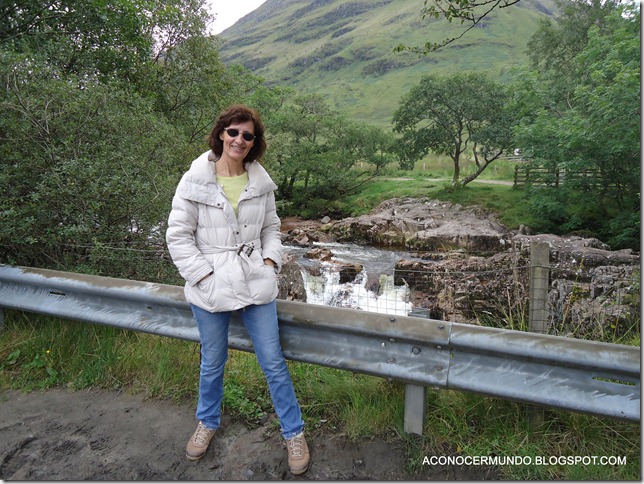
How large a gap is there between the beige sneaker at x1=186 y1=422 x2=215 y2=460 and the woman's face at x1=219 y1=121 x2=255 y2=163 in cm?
161

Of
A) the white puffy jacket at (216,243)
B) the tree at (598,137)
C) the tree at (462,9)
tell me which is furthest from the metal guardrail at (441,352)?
the tree at (598,137)

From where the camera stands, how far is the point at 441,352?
2.60 meters

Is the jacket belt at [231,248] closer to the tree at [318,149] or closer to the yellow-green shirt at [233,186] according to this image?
the yellow-green shirt at [233,186]

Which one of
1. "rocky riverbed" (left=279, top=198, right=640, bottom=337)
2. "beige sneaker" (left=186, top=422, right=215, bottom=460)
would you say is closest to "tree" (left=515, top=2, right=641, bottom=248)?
"rocky riverbed" (left=279, top=198, right=640, bottom=337)

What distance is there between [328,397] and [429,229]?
71.4ft

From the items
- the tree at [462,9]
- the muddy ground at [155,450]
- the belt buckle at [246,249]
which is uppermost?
the tree at [462,9]

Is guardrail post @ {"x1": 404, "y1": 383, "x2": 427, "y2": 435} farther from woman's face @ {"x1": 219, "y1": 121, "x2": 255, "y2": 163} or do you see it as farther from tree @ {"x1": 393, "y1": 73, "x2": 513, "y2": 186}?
tree @ {"x1": 393, "y1": 73, "x2": 513, "y2": 186}

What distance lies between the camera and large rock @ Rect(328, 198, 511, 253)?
857 inches

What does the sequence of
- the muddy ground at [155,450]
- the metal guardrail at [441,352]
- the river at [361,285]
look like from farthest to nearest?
the river at [361,285] → the muddy ground at [155,450] → the metal guardrail at [441,352]

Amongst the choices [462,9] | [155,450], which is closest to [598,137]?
[462,9]

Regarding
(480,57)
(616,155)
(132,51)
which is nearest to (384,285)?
(132,51)

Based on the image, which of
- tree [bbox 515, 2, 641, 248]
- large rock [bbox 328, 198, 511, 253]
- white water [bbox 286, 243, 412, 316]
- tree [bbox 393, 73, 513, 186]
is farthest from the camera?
tree [bbox 393, 73, 513, 186]

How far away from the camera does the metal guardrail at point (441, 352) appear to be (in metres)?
2.32

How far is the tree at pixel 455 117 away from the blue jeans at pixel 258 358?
1241 inches
